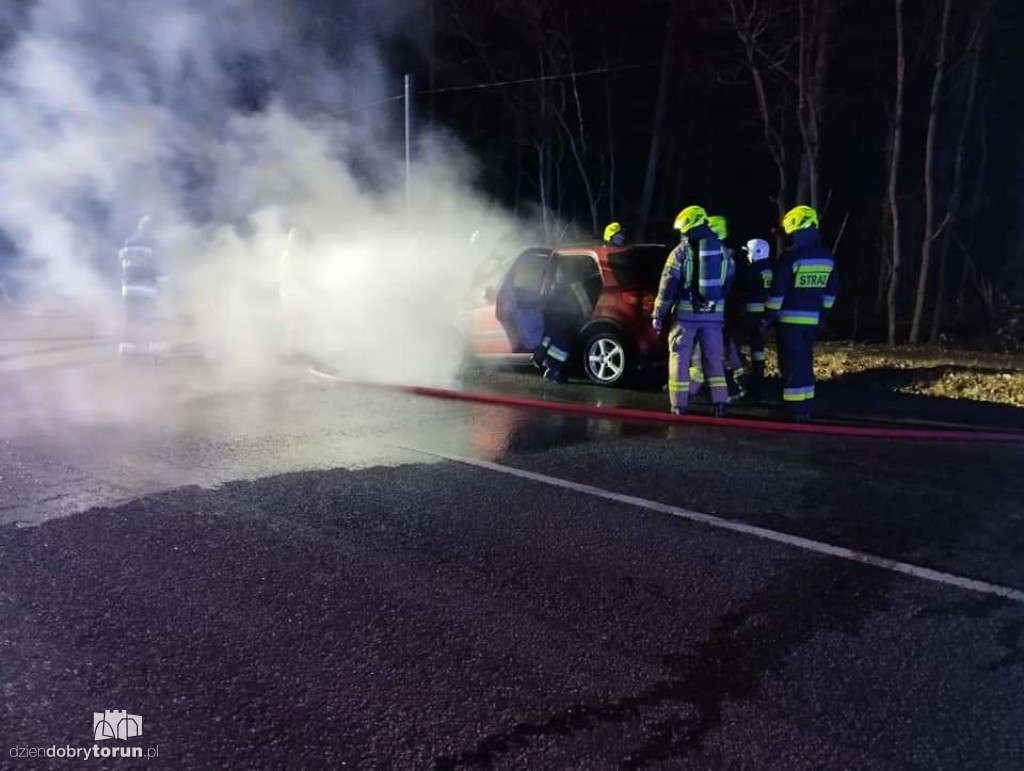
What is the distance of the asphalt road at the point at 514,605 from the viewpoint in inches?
95.4

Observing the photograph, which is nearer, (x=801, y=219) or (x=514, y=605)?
(x=514, y=605)

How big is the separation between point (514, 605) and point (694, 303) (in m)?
4.22

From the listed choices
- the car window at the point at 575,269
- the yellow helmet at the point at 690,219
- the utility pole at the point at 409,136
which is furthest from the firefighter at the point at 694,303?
the utility pole at the point at 409,136

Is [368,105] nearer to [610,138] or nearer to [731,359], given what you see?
[731,359]

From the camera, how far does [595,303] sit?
8688 millimetres

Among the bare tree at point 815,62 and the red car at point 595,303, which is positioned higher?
the bare tree at point 815,62

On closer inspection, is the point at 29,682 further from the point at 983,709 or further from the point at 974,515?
the point at 974,515

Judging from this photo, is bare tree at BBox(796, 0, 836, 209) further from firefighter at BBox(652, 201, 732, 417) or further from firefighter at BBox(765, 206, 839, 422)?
firefighter at BBox(652, 201, 732, 417)

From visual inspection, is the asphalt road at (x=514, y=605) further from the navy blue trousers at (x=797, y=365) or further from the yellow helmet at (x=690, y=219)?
the yellow helmet at (x=690, y=219)

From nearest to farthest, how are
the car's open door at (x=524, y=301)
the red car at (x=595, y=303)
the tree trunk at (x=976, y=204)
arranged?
the red car at (x=595, y=303), the car's open door at (x=524, y=301), the tree trunk at (x=976, y=204)

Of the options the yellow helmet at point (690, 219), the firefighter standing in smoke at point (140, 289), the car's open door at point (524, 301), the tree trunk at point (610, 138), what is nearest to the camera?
the yellow helmet at point (690, 219)

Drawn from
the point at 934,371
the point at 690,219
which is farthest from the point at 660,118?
the point at 690,219
